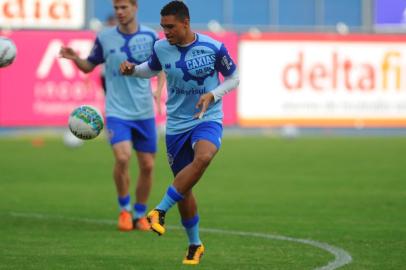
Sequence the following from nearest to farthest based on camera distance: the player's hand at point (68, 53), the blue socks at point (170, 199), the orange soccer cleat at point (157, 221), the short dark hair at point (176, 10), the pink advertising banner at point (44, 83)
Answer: the orange soccer cleat at point (157, 221)
the blue socks at point (170, 199)
the short dark hair at point (176, 10)
the player's hand at point (68, 53)
the pink advertising banner at point (44, 83)

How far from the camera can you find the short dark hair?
386 inches

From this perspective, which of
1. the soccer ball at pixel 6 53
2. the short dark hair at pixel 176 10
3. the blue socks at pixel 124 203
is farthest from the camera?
the blue socks at pixel 124 203

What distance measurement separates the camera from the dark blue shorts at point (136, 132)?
13172 millimetres

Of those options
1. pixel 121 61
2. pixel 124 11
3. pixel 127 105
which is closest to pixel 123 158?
pixel 127 105

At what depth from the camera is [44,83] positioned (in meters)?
30.2

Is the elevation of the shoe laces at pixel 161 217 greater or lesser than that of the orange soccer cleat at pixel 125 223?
greater

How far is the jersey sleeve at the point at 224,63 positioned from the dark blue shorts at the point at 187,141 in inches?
18.1

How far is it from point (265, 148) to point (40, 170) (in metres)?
7.81

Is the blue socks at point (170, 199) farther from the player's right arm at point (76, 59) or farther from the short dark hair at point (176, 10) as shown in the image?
the player's right arm at point (76, 59)

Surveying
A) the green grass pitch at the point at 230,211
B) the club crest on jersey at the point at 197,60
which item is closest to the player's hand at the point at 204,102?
the club crest on jersey at the point at 197,60

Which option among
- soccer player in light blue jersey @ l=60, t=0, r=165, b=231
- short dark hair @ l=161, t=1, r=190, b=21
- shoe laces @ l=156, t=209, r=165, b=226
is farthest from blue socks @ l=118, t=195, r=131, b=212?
short dark hair @ l=161, t=1, r=190, b=21

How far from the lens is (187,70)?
10047mm

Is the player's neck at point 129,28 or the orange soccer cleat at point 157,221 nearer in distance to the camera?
the orange soccer cleat at point 157,221

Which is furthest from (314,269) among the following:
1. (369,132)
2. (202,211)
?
(369,132)
